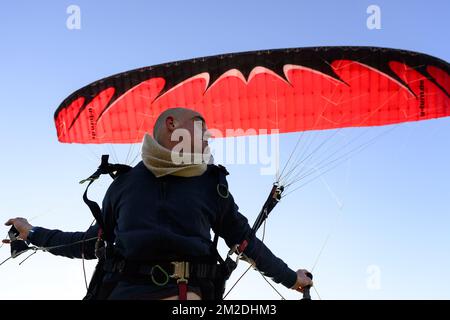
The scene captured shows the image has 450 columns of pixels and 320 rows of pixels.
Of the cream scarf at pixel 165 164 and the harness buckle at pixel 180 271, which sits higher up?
the cream scarf at pixel 165 164

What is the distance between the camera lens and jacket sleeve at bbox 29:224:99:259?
351 cm

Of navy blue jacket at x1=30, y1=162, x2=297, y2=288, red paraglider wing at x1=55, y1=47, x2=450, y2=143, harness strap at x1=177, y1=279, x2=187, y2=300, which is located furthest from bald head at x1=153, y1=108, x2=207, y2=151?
red paraglider wing at x1=55, y1=47, x2=450, y2=143

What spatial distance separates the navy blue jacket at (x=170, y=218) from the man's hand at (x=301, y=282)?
190 mm

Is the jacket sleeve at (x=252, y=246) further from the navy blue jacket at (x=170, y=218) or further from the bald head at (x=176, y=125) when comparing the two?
the bald head at (x=176, y=125)

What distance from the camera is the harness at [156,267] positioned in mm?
2941

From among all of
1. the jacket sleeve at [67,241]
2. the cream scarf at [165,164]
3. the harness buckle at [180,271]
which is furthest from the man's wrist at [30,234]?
the harness buckle at [180,271]

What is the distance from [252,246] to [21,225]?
1.48 m

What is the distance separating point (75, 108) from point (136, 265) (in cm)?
721

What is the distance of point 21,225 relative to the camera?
3639 millimetres

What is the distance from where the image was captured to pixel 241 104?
9.75 m

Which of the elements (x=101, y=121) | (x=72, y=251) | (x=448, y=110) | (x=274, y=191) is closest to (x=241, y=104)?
(x=101, y=121)

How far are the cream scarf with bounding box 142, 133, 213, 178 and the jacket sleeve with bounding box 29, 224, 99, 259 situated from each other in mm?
651

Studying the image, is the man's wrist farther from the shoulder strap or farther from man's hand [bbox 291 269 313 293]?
man's hand [bbox 291 269 313 293]
